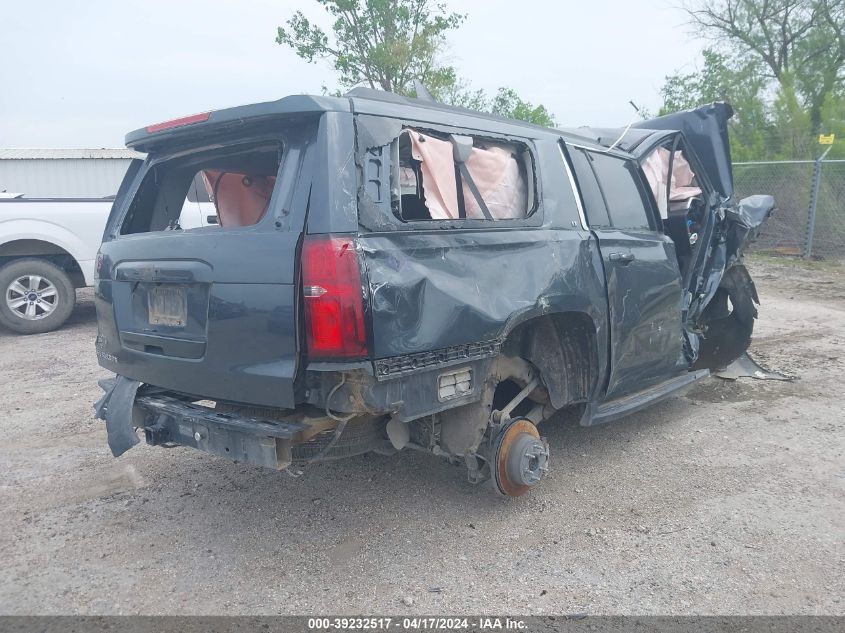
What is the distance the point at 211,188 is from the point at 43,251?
5146 mm

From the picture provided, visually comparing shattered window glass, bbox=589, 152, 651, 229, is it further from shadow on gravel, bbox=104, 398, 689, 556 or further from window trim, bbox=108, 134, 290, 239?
window trim, bbox=108, 134, 290, 239

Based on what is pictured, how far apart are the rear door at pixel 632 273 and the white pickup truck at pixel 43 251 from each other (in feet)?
16.6

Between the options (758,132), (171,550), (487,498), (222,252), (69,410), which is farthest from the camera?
(758,132)

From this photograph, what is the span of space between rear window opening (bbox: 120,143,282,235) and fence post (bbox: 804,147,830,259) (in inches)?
475

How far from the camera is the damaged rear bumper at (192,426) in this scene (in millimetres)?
2814

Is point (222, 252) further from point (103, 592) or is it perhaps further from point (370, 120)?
point (103, 592)

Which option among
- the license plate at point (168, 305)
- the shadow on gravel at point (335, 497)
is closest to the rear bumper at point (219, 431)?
the license plate at point (168, 305)

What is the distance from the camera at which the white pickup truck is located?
25.9 feet

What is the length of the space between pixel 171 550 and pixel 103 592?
0.40 metres

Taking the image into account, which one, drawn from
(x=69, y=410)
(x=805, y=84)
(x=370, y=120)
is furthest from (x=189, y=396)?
(x=805, y=84)

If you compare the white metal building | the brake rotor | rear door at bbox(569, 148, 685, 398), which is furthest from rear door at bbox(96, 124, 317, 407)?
the white metal building

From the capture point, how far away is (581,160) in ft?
13.3

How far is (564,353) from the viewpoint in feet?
12.9

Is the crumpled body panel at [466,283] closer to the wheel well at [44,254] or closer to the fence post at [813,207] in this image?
the wheel well at [44,254]
